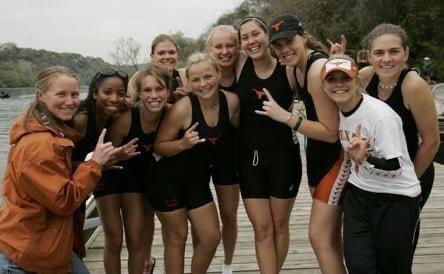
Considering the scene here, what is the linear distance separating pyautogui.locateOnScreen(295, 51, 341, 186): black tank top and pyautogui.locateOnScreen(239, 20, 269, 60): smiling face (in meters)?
0.36

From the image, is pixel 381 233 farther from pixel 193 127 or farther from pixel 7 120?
pixel 7 120

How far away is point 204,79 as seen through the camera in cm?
357

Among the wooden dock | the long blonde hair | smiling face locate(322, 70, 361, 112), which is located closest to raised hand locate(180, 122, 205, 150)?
the long blonde hair

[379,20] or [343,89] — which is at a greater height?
[379,20]

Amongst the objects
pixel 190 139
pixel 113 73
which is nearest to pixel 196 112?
pixel 190 139

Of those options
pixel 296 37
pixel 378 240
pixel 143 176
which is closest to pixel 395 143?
pixel 378 240

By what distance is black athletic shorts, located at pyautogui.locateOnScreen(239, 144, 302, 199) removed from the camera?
365 centimetres

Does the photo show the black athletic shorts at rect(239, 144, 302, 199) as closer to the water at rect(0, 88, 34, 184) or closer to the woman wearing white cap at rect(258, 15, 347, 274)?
the woman wearing white cap at rect(258, 15, 347, 274)

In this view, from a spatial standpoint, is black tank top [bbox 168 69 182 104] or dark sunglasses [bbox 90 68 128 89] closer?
dark sunglasses [bbox 90 68 128 89]

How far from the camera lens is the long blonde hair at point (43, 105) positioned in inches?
113

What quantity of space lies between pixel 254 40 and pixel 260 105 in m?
0.48

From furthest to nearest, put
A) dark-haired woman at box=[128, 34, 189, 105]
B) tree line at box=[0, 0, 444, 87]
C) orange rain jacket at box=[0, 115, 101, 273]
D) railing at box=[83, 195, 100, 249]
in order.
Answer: tree line at box=[0, 0, 444, 87], railing at box=[83, 195, 100, 249], dark-haired woman at box=[128, 34, 189, 105], orange rain jacket at box=[0, 115, 101, 273]

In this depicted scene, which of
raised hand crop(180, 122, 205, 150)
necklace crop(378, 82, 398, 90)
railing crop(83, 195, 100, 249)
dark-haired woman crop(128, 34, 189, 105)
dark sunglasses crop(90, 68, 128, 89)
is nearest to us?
necklace crop(378, 82, 398, 90)

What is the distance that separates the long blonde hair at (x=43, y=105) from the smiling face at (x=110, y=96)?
37 cm
